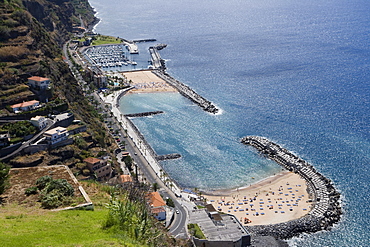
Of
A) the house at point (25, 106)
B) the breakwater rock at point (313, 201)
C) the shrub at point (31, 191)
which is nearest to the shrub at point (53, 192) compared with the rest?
the shrub at point (31, 191)

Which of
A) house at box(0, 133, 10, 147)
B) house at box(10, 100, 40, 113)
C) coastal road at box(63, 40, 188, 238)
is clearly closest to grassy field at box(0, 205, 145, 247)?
coastal road at box(63, 40, 188, 238)

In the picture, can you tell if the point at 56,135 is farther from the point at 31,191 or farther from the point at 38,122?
the point at 31,191

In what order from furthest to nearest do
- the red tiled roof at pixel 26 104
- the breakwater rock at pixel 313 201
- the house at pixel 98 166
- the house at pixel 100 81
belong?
the house at pixel 100 81 < the red tiled roof at pixel 26 104 < the house at pixel 98 166 < the breakwater rock at pixel 313 201

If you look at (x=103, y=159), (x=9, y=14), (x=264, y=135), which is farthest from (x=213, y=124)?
(x=9, y=14)

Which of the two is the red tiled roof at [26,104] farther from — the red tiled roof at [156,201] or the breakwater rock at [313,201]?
the breakwater rock at [313,201]

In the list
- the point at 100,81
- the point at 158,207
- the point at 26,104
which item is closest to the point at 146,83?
the point at 100,81
